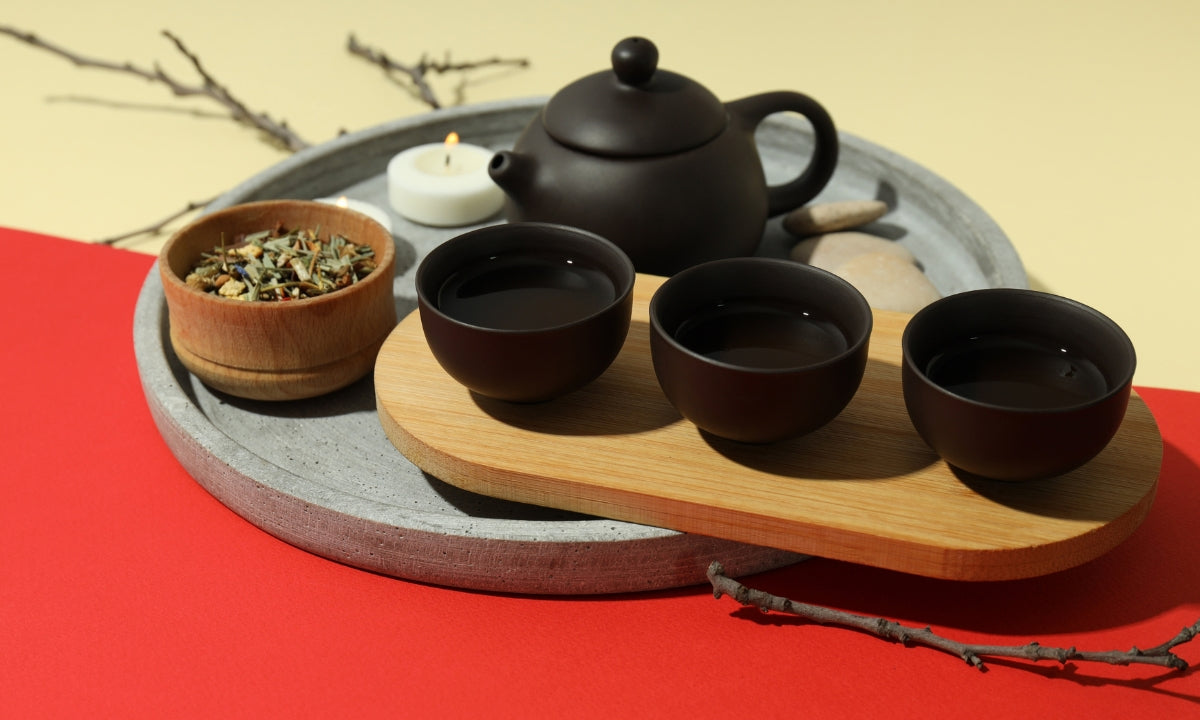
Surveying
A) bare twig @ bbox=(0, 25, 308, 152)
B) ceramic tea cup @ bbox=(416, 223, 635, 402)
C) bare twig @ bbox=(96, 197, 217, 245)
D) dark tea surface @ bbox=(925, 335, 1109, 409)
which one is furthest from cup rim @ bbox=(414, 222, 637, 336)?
bare twig @ bbox=(0, 25, 308, 152)

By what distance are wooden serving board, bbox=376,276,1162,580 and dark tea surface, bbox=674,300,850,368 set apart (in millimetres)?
70

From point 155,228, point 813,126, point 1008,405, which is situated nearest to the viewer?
point 1008,405

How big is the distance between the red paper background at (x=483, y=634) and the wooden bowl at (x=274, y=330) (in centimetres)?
12

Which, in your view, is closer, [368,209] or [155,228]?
[368,209]

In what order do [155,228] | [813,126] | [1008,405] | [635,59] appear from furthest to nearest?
[155,228], [813,126], [635,59], [1008,405]

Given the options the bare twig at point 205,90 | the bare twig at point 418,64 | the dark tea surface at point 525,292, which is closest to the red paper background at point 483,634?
the dark tea surface at point 525,292

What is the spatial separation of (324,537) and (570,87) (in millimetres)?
510

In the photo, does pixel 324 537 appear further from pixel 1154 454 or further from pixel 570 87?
pixel 1154 454

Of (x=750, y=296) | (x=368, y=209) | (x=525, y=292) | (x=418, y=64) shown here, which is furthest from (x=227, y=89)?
(x=750, y=296)

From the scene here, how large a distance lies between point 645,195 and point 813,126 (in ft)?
0.82

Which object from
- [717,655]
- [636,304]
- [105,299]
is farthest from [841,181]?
[105,299]

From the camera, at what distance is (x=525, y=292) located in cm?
94

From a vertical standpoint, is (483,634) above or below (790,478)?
below

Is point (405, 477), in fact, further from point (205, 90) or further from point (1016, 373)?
point (205, 90)
